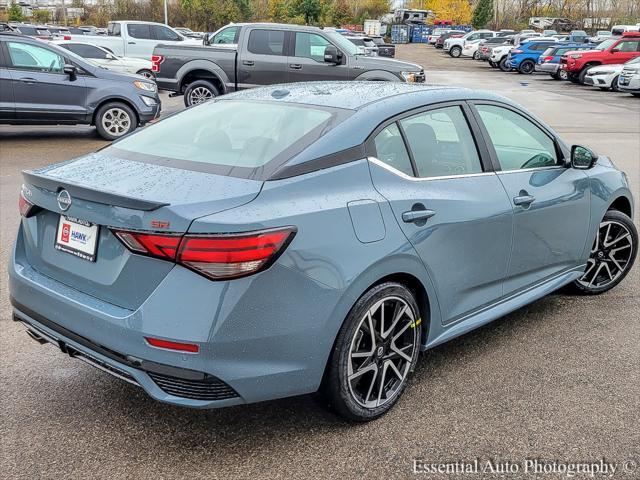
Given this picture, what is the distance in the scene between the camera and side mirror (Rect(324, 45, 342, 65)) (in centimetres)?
1487

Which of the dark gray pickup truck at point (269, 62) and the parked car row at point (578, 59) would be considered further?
the parked car row at point (578, 59)

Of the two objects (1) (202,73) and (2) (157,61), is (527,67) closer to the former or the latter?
(1) (202,73)

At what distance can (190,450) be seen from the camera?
3.08 meters

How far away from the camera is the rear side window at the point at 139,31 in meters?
25.0

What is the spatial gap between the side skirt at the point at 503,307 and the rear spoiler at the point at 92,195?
64.9 inches

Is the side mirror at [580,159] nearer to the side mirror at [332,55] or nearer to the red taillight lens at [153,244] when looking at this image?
the red taillight lens at [153,244]

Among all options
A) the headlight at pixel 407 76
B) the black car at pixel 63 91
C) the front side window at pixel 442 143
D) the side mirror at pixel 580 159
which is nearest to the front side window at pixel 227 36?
the black car at pixel 63 91

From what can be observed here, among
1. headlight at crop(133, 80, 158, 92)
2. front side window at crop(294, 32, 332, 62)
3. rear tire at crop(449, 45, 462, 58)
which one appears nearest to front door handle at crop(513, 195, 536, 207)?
headlight at crop(133, 80, 158, 92)

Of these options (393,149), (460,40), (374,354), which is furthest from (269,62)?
(460,40)

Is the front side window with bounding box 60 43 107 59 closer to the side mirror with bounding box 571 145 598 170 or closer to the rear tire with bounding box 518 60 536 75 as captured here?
the side mirror with bounding box 571 145 598 170

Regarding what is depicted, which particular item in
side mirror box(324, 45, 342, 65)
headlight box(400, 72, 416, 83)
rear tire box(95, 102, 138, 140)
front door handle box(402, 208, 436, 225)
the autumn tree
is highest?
the autumn tree

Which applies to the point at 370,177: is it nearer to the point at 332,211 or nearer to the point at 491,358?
the point at 332,211

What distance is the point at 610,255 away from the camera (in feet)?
17.0

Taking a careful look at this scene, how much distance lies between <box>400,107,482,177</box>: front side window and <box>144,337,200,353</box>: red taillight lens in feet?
5.01
